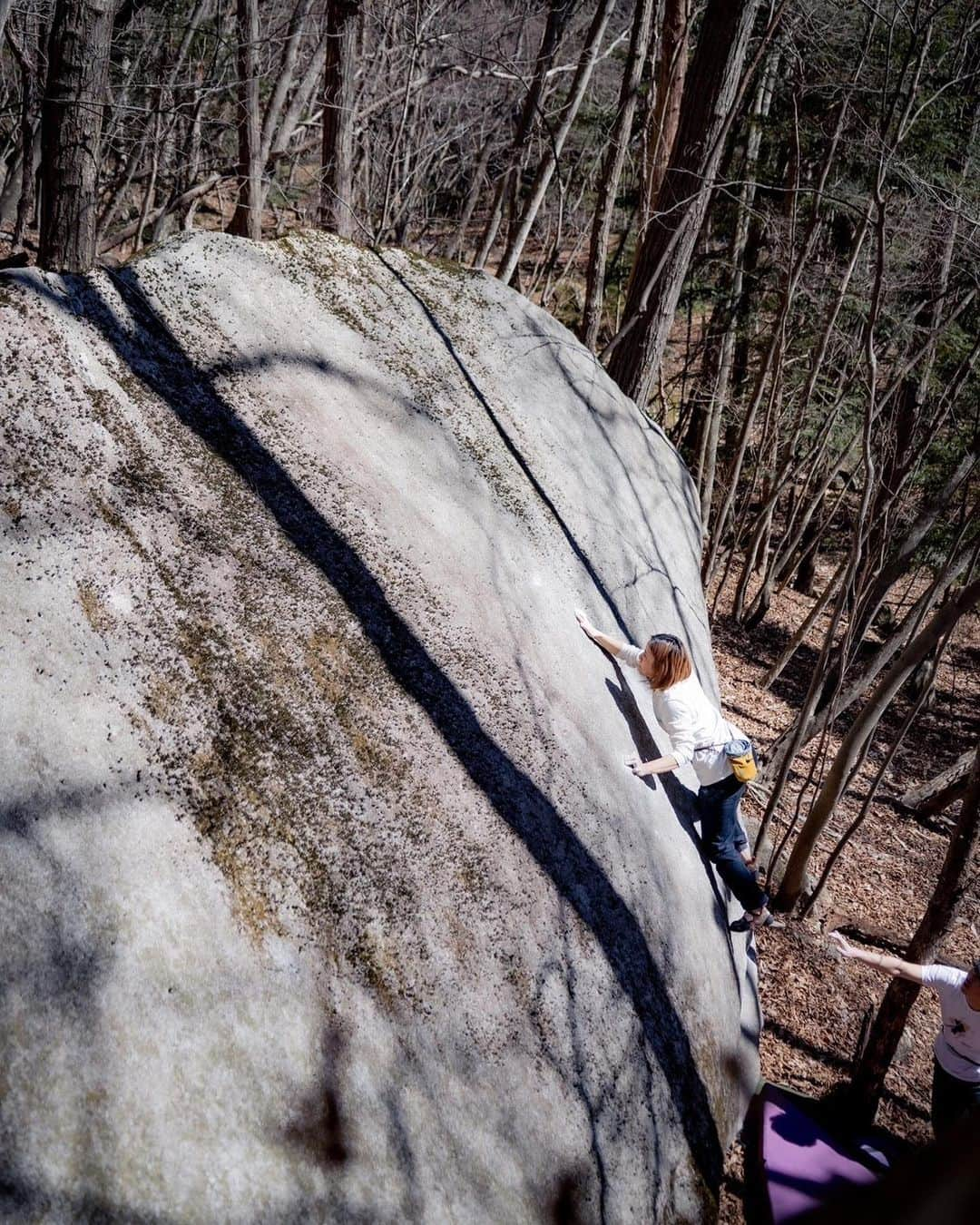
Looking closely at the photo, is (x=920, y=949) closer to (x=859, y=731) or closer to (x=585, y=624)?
(x=859, y=731)

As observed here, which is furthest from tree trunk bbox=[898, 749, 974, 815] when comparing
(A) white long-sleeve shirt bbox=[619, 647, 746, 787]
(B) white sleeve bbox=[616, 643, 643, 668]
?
(B) white sleeve bbox=[616, 643, 643, 668]

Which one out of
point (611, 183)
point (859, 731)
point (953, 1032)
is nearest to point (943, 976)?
point (953, 1032)

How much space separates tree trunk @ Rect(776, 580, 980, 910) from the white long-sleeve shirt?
1.11m

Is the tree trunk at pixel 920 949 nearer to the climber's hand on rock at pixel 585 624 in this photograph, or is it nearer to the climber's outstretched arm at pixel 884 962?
the climber's outstretched arm at pixel 884 962

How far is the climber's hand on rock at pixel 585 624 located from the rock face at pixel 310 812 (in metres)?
0.15

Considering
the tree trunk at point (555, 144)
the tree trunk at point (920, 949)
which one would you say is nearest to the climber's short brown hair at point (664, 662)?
the tree trunk at point (920, 949)

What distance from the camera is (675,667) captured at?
5488 mm

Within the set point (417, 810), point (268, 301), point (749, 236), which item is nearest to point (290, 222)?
point (749, 236)

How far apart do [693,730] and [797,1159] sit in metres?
2.34

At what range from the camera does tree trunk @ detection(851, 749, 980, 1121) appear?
5305 mm

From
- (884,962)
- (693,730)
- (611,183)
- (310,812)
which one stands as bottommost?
(884,962)

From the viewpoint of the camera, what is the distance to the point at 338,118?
921 centimetres

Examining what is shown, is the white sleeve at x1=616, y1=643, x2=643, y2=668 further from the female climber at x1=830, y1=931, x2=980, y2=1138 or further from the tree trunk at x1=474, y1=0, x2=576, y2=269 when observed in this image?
the tree trunk at x1=474, y1=0, x2=576, y2=269

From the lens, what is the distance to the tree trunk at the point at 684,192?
27.8 feet
